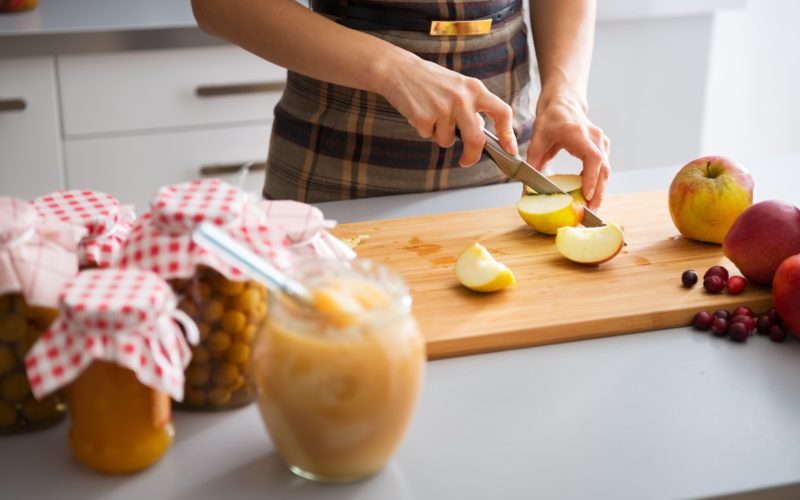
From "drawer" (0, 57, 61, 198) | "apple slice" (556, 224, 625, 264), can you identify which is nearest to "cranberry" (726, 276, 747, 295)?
"apple slice" (556, 224, 625, 264)

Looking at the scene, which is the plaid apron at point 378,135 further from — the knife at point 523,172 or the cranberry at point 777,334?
the cranberry at point 777,334

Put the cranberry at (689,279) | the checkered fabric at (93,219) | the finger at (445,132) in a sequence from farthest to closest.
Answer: the finger at (445,132)
the cranberry at (689,279)
the checkered fabric at (93,219)

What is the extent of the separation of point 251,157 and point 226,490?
5.50ft

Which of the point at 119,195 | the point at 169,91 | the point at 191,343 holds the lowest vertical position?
the point at 119,195

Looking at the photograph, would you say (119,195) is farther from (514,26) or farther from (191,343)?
(191,343)

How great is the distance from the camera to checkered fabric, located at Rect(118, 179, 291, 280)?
30.5 inches

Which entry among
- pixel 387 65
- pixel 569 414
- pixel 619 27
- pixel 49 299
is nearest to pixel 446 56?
pixel 387 65

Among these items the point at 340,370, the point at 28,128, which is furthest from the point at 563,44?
the point at 28,128

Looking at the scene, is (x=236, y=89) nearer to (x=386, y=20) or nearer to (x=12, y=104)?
(x=12, y=104)

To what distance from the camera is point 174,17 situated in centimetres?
232

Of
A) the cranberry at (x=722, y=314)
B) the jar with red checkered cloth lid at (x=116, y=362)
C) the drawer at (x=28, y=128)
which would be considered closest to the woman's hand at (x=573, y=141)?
the cranberry at (x=722, y=314)

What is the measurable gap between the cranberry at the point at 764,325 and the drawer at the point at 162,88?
1.53 meters

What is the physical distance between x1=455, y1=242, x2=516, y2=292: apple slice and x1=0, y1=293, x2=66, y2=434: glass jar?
472 mm

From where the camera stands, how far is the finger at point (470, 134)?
1209mm
